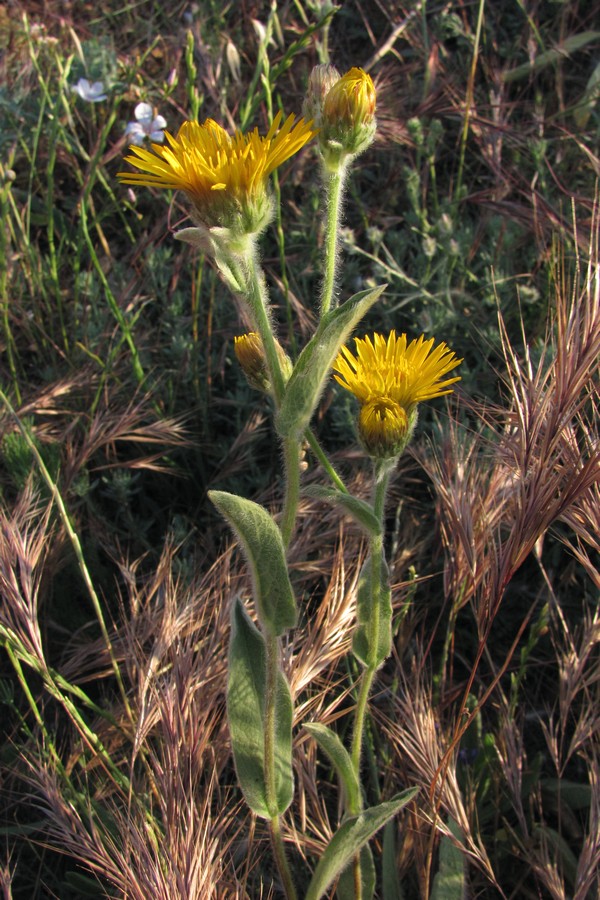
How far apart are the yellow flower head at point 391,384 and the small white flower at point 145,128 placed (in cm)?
145

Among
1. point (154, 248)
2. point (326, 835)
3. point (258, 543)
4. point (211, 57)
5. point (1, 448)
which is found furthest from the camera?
point (211, 57)

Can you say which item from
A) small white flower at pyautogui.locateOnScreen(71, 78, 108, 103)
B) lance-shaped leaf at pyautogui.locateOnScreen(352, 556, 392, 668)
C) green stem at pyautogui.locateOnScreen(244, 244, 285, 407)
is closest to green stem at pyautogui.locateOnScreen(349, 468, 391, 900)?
lance-shaped leaf at pyautogui.locateOnScreen(352, 556, 392, 668)

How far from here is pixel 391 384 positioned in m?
1.37

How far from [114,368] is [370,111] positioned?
1487 mm

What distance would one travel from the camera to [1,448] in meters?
2.18

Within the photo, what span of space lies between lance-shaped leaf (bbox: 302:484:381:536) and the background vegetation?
0.20 metres

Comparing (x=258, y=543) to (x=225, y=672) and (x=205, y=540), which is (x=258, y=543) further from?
(x=205, y=540)

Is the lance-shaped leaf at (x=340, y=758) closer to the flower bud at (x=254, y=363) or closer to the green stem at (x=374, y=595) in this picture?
the green stem at (x=374, y=595)

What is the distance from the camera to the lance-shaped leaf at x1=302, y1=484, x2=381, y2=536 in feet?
3.94

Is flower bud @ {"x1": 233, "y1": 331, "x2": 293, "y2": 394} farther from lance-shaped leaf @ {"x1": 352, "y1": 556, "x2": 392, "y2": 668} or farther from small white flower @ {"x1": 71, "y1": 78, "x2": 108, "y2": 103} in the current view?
small white flower @ {"x1": 71, "y1": 78, "x2": 108, "y2": 103}

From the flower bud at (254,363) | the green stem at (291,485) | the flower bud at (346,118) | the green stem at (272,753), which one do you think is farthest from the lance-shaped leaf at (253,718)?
the flower bud at (346,118)

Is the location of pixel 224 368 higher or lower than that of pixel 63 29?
lower

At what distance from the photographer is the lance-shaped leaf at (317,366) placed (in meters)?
1.15

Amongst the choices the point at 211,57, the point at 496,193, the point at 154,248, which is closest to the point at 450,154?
the point at 496,193
